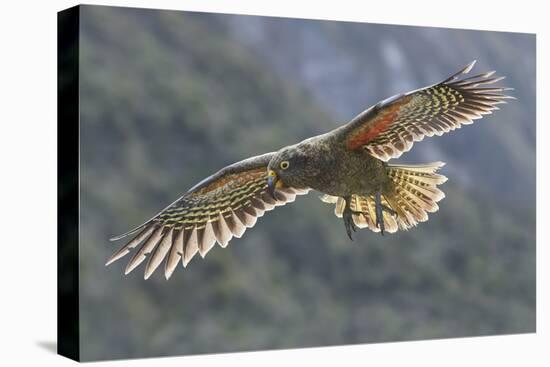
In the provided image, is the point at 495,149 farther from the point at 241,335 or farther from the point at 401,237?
the point at 241,335

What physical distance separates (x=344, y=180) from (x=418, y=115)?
0.79 m

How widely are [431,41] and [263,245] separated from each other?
3870 millimetres

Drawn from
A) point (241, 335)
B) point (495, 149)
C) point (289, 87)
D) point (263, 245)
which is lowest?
point (241, 335)

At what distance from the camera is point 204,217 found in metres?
8.23

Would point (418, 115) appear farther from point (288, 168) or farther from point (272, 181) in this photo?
point (272, 181)

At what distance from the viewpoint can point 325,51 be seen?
10.9 metres

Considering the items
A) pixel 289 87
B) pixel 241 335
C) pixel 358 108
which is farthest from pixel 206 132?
pixel 241 335

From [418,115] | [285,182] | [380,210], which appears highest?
[418,115]

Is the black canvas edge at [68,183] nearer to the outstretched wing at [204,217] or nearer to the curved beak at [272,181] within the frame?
the outstretched wing at [204,217]

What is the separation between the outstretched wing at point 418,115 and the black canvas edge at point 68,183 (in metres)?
2.20

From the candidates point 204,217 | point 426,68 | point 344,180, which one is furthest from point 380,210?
point 426,68

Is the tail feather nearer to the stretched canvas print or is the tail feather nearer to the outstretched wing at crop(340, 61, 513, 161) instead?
the stretched canvas print

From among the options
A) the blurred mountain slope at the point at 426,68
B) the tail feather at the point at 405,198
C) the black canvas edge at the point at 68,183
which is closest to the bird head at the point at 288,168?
the tail feather at the point at 405,198

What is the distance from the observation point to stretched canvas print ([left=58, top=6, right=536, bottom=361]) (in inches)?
313
